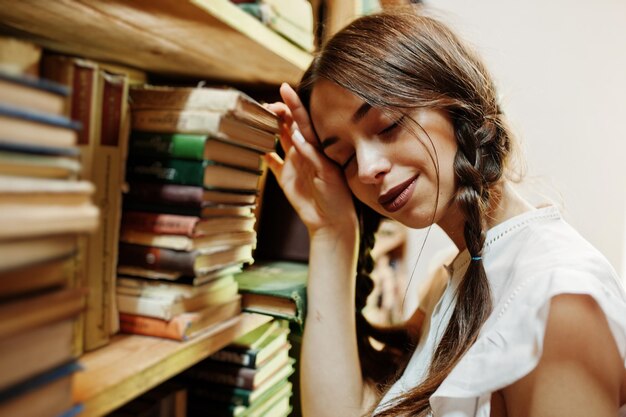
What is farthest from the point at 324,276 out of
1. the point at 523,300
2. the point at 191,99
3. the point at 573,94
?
the point at 573,94

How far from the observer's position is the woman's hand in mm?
1045

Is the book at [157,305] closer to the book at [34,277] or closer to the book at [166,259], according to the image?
the book at [166,259]

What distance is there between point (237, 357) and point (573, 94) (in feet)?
6.42

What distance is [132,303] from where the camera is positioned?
25.3 inches

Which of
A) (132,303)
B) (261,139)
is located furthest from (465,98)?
(132,303)

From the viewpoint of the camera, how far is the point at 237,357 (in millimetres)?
851

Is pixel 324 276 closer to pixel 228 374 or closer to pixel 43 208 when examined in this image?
pixel 228 374

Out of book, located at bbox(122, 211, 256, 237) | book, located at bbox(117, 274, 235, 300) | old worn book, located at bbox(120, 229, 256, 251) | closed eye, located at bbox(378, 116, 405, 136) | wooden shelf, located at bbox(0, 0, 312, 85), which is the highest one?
wooden shelf, located at bbox(0, 0, 312, 85)

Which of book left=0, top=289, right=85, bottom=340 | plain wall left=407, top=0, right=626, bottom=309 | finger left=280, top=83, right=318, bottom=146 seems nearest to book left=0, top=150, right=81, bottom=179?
book left=0, top=289, right=85, bottom=340

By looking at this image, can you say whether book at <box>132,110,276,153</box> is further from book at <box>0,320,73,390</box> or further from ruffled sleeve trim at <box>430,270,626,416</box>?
ruffled sleeve trim at <box>430,270,626,416</box>

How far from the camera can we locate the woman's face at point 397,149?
0.86 meters

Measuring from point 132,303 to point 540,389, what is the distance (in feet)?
2.15

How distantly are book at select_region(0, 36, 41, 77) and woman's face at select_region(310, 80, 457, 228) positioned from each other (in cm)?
56

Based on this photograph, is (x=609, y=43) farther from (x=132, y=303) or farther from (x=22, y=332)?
(x=22, y=332)
